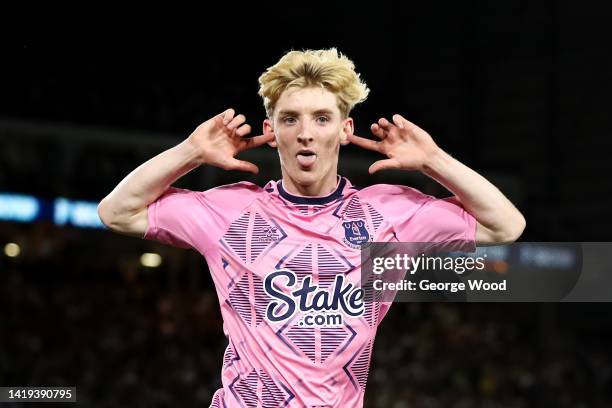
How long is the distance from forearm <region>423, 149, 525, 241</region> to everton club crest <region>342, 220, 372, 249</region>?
0.33m

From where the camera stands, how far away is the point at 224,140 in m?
3.48

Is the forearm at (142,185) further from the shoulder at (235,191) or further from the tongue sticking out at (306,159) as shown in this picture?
the tongue sticking out at (306,159)

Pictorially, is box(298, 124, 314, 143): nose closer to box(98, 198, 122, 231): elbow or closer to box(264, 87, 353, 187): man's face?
box(264, 87, 353, 187): man's face

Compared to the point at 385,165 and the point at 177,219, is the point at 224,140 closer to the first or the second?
the point at 177,219

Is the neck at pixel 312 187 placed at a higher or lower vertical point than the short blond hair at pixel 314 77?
lower

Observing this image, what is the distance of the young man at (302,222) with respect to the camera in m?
3.27

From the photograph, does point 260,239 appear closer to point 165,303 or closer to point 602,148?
point 165,303

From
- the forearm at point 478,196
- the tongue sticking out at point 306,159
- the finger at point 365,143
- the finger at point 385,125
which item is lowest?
the forearm at point 478,196

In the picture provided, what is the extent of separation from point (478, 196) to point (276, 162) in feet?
44.3

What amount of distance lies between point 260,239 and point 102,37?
15.8 m

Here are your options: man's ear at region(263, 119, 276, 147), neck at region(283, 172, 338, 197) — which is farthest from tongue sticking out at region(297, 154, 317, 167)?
man's ear at region(263, 119, 276, 147)

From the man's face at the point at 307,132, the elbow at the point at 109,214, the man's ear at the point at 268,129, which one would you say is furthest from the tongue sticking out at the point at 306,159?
the elbow at the point at 109,214

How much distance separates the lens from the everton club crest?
3359 mm

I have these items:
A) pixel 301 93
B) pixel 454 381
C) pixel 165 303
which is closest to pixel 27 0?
pixel 165 303
